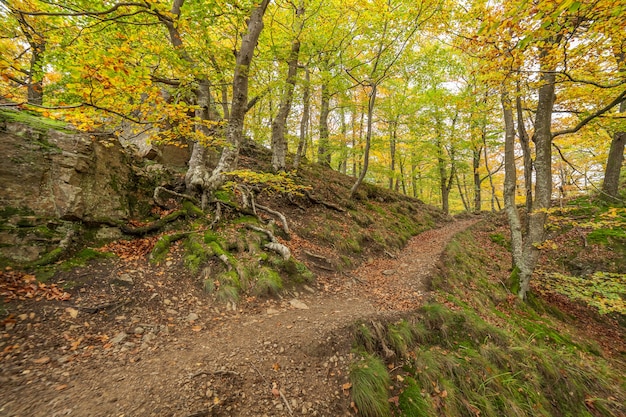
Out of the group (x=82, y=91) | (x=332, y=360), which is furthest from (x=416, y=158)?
(x=82, y=91)

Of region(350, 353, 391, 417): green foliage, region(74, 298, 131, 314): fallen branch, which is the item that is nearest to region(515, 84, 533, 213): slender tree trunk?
region(350, 353, 391, 417): green foliage

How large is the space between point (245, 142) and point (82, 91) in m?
10.3

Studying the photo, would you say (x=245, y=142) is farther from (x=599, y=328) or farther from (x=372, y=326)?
(x=599, y=328)

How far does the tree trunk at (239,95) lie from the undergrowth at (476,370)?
588cm

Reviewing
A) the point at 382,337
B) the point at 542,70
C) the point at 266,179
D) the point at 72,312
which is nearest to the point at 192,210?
the point at 266,179

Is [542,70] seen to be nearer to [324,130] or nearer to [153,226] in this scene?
[324,130]

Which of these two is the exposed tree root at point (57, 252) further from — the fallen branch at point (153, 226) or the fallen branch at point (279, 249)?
the fallen branch at point (279, 249)

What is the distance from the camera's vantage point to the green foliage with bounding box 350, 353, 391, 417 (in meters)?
3.67

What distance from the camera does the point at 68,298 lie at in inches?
169

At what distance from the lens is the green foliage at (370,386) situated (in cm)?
367

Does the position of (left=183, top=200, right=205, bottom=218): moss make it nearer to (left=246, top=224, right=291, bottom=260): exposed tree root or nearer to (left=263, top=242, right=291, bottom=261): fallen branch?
(left=246, top=224, right=291, bottom=260): exposed tree root

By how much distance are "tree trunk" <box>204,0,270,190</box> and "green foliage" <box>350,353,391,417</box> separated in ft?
19.7

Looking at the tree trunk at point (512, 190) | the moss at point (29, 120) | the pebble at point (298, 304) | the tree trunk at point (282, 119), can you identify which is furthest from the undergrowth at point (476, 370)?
the moss at point (29, 120)

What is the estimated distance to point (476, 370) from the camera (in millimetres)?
4926
